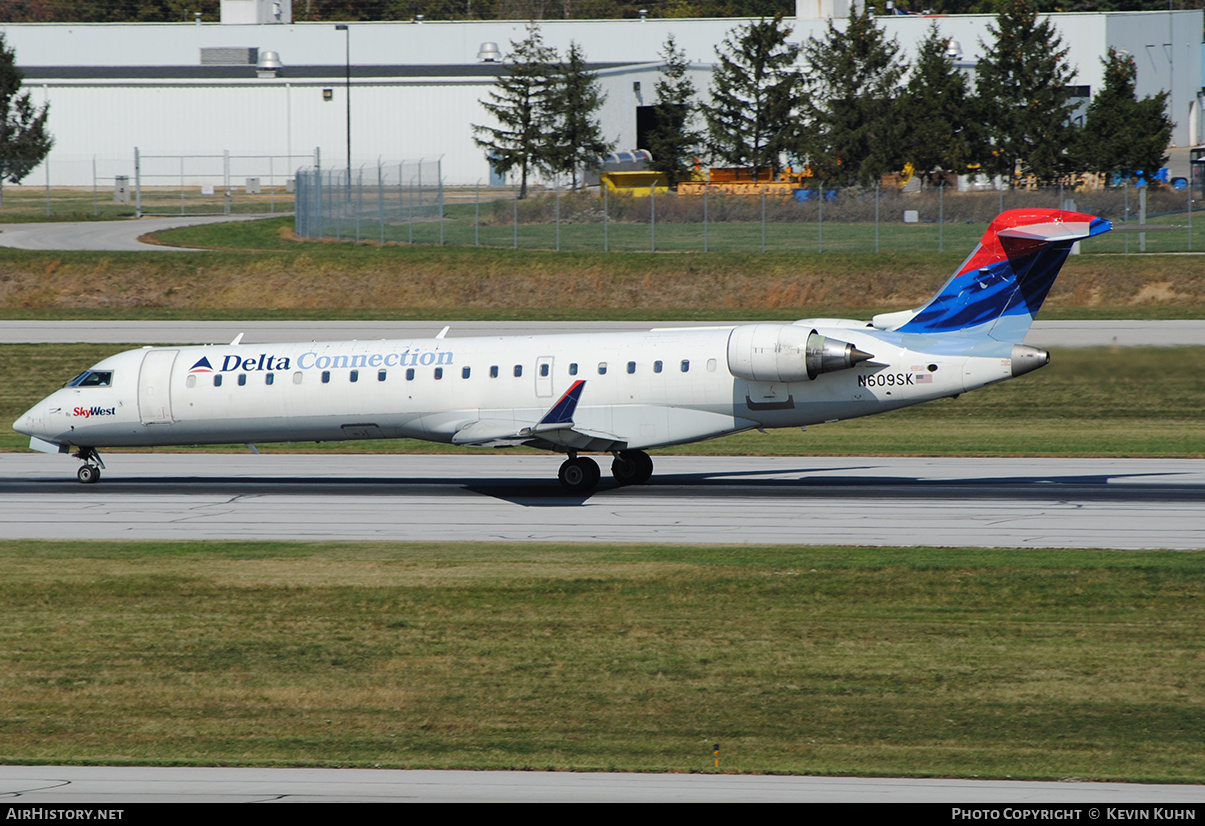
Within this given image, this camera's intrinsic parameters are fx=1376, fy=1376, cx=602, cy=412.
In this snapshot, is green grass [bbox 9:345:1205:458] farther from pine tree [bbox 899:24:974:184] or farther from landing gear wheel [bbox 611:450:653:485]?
pine tree [bbox 899:24:974:184]

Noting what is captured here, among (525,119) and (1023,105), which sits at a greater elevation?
(525,119)

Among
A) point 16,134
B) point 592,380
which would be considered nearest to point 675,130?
point 16,134

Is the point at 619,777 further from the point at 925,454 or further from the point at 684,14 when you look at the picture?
the point at 684,14

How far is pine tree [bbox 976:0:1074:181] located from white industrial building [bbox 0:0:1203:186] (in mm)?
21588

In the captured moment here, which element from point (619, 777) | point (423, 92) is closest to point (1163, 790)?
point (619, 777)

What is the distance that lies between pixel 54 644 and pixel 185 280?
44198 millimetres

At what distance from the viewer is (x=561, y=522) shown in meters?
25.0

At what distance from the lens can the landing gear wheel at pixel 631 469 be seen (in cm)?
2873

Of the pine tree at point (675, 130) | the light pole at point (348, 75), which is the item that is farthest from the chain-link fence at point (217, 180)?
the pine tree at point (675, 130)

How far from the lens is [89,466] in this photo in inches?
1193

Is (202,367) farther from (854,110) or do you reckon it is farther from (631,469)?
(854,110)

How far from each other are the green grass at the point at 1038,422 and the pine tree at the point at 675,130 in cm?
3890

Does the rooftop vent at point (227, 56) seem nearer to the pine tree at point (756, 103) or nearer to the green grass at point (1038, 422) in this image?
the pine tree at point (756, 103)

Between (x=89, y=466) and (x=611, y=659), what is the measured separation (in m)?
17.7
